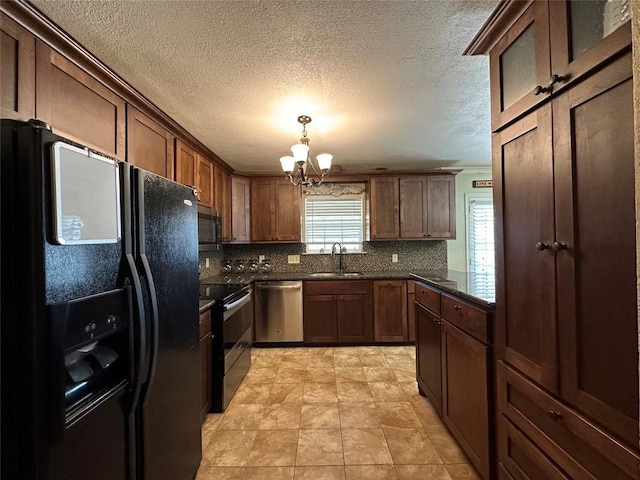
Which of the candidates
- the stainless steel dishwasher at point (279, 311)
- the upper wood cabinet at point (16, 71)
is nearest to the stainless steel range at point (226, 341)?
the stainless steel dishwasher at point (279, 311)

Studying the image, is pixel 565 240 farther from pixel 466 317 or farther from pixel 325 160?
pixel 325 160

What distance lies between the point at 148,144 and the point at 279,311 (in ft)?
7.90

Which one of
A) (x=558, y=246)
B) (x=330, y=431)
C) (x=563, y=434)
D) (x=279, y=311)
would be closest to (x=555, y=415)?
(x=563, y=434)

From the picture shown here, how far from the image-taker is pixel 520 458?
125cm

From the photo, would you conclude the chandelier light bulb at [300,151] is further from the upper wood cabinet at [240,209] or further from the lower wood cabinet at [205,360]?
the upper wood cabinet at [240,209]

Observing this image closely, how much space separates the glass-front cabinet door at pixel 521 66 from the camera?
3.53ft

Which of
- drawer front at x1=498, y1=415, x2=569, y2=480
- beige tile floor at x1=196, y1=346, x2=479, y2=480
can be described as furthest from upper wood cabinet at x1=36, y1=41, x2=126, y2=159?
drawer front at x1=498, y1=415, x2=569, y2=480

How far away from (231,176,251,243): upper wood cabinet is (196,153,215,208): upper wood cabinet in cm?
59

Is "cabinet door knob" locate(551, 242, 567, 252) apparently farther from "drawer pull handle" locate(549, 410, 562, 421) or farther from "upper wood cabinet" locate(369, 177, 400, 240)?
"upper wood cabinet" locate(369, 177, 400, 240)

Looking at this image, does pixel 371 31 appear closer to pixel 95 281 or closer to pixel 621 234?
pixel 621 234

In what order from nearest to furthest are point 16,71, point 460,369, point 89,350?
1. point 89,350
2. point 16,71
3. point 460,369

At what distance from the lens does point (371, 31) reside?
1.42m

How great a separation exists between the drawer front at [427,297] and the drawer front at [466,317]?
0.26 ft

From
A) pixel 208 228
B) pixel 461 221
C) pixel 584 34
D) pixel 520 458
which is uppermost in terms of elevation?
pixel 584 34
